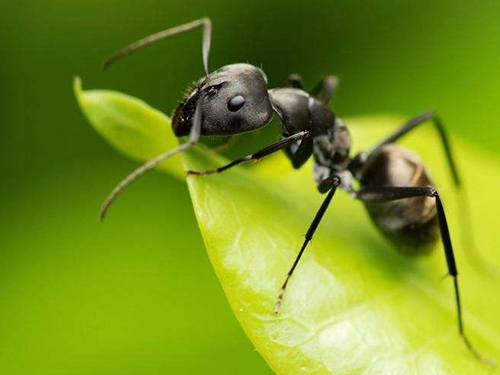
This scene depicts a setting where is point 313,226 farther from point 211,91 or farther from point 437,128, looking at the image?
point 437,128

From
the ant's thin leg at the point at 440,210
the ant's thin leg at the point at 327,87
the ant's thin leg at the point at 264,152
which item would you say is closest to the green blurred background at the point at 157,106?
the ant's thin leg at the point at 327,87

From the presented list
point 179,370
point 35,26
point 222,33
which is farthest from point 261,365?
point 35,26

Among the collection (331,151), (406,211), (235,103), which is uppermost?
(235,103)

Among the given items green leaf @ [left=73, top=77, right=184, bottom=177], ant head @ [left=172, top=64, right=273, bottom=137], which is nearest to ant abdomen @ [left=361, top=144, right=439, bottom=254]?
ant head @ [left=172, top=64, right=273, bottom=137]

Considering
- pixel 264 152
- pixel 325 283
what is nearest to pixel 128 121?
pixel 264 152

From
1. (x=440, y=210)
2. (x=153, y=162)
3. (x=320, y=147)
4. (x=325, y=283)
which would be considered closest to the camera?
(x=153, y=162)

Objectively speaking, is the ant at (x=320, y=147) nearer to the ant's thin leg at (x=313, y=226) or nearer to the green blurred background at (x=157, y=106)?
the ant's thin leg at (x=313, y=226)

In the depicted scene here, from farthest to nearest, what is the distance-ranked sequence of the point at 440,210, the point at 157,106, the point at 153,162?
the point at 157,106 → the point at 440,210 → the point at 153,162
